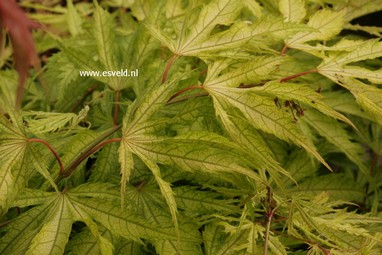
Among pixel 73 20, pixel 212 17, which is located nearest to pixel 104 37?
pixel 212 17

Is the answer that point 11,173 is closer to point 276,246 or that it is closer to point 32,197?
point 32,197

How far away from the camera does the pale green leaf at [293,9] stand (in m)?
0.98

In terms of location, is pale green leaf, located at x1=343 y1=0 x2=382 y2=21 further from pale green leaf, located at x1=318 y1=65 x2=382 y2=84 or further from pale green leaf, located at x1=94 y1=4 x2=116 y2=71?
pale green leaf, located at x1=94 y1=4 x2=116 y2=71

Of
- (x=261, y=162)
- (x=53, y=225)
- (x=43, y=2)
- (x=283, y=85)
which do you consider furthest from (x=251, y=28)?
(x=43, y=2)

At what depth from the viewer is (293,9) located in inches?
38.9

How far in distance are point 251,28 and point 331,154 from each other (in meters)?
0.57

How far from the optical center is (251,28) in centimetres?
84

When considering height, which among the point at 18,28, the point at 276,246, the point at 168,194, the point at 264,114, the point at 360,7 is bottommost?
the point at 276,246

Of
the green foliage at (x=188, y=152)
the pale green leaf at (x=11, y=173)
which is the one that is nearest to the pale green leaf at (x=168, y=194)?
the green foliage at (x=188, y=152)

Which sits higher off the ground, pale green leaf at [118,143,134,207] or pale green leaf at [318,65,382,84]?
pale green leaf at [318,65,382,84]

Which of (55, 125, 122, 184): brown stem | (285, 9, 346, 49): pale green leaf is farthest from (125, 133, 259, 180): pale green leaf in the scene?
(285, 9, 346, 49): pale green leaf

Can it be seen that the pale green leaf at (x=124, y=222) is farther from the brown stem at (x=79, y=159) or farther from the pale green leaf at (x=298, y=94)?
the pale green leaf at (x=298, y=94)

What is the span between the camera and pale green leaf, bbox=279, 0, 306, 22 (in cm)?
98

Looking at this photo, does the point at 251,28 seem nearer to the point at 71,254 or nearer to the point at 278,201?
the point at 278,201
